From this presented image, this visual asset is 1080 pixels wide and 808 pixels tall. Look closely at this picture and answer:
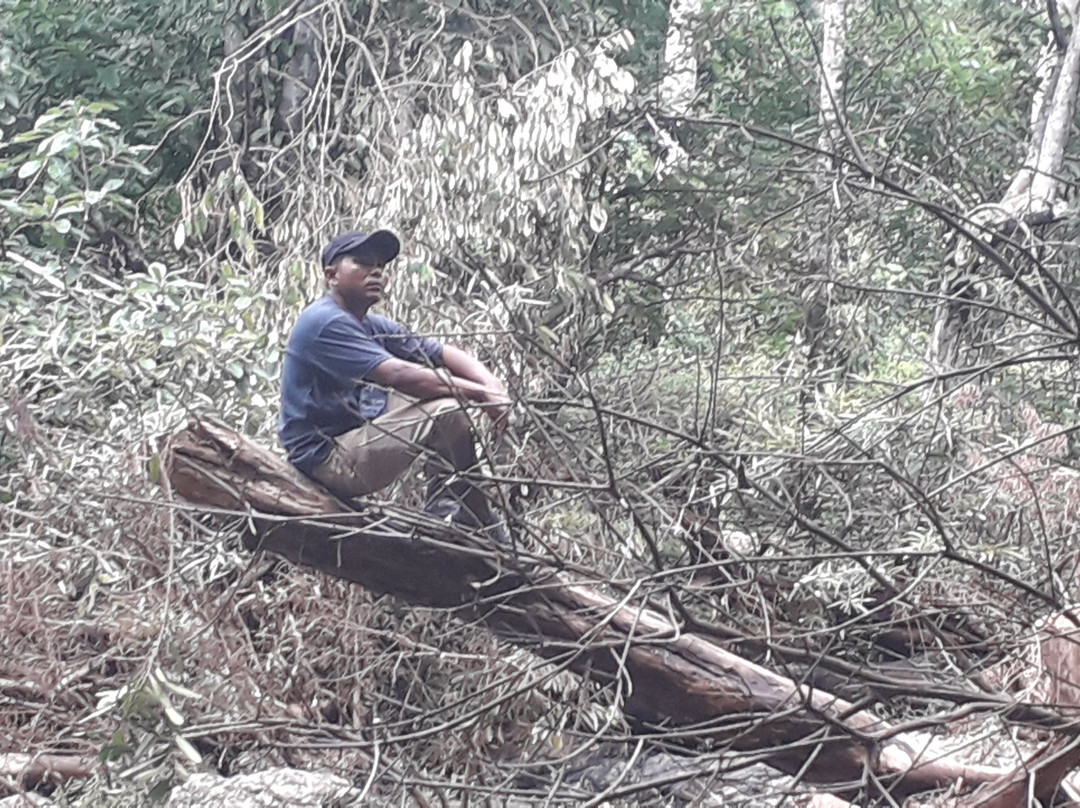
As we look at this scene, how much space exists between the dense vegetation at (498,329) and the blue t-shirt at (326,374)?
1.20 ft

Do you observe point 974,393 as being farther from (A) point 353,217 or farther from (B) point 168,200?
(B) point 168,200

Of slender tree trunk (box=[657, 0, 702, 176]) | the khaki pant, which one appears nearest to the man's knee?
the khaki pant

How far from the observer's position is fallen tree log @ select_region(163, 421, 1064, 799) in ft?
13.2

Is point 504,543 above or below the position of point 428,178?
below

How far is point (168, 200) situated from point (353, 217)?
5.59ft

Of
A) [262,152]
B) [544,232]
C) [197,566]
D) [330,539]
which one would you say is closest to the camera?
[330,539]

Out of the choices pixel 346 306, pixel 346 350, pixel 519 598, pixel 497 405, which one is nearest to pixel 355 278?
pixel 346 306

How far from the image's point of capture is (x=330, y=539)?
4.13m

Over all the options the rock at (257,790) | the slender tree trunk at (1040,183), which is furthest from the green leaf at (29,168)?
the slender tree trunk at (1040,183)

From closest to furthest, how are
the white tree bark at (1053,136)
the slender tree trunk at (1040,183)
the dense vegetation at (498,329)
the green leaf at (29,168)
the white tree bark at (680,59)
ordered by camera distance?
the dense vegetation at (498,329) → the green leaf at (29,168) → the slender tree trunk at (1040,183) → the white tree bark at (1053,136) → the white tree bark at (680,59)

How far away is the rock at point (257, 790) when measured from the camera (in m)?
5.10

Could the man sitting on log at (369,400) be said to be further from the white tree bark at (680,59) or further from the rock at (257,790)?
the white tree bark at (680,59)

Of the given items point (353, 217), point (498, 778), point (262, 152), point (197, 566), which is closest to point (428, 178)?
point (353, 217)

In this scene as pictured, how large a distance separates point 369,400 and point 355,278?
0.42 metres
